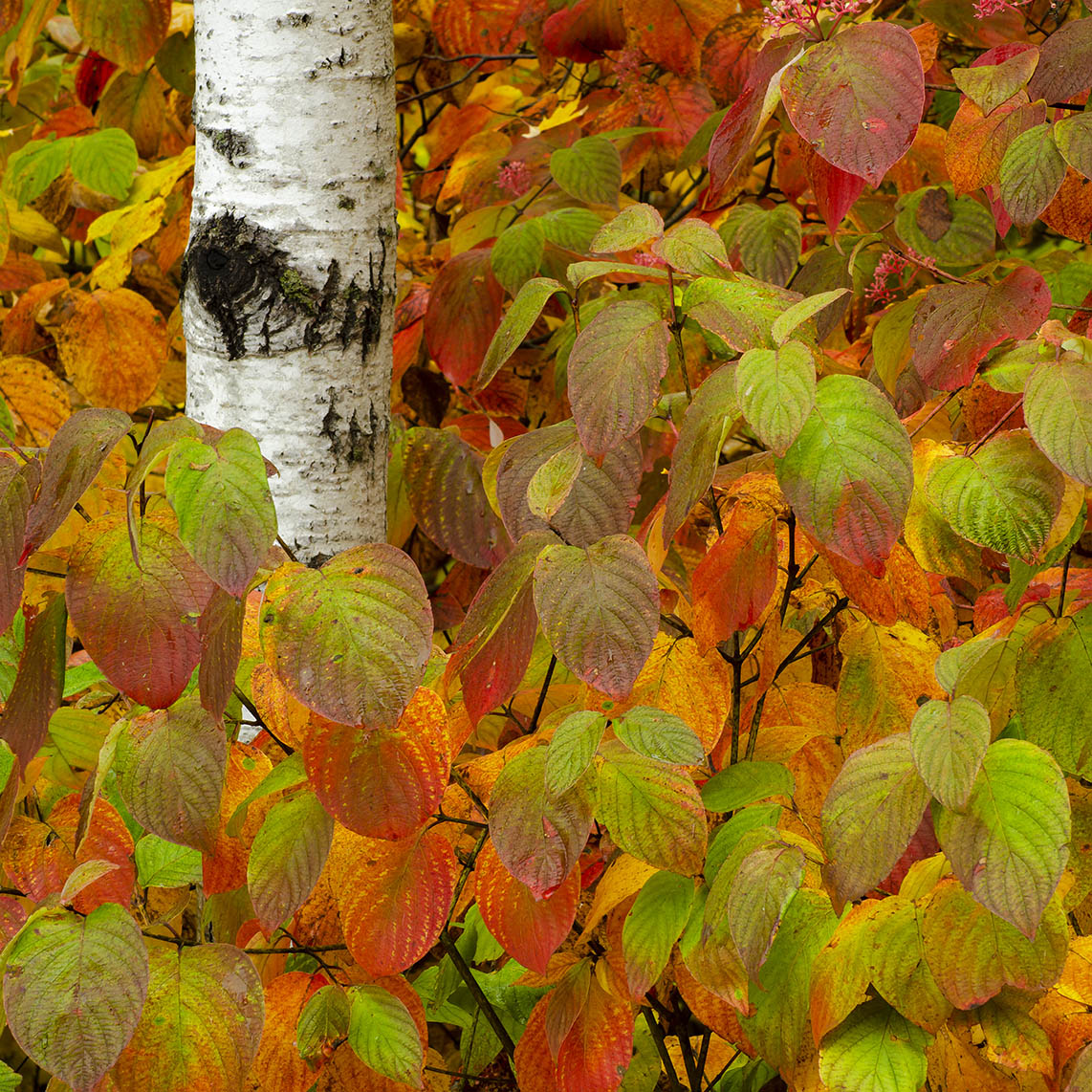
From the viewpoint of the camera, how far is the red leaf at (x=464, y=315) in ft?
4.44

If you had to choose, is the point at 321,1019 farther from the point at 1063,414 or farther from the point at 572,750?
the point at 1063,414

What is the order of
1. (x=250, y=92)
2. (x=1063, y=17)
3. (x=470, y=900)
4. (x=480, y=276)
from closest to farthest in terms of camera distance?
1. (x=470, y=900)
2. (x=250, y=92)
3. (x=480, y=276)
4. (x=1063, y=17)

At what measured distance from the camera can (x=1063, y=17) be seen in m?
1.59

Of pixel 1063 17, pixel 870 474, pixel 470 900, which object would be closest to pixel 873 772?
pixel 870 474

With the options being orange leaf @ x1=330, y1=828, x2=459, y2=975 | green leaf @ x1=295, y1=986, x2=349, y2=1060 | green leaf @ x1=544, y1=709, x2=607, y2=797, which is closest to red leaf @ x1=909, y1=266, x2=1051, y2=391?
green leaf @ x1=544, y1=709, x2=607, y2=797

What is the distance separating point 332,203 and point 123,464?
326 mm

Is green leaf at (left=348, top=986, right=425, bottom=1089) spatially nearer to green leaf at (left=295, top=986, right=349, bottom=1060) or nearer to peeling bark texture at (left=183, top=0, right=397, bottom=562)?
green leaf at (left=295, top=986, right=349, bottom=1060)

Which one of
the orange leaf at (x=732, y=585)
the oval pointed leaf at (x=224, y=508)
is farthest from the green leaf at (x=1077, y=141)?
the oval pointed leaf at (x=224, y=508)

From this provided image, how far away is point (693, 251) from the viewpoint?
66 centimetres

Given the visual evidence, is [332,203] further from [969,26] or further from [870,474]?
[969,26]

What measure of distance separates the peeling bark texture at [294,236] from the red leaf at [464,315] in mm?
277

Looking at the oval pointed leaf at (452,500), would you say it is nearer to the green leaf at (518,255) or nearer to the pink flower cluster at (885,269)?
the green leaf at (518,255)

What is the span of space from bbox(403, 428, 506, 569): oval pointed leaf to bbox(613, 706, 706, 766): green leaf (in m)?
0.62

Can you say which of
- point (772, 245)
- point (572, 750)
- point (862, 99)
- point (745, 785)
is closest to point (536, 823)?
point (572, 750)
